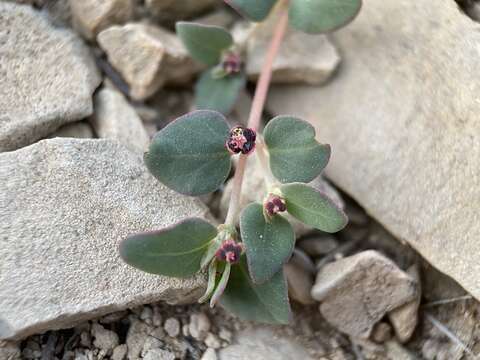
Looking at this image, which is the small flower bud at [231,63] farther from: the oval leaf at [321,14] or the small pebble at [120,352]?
the small pebble at [120,352]

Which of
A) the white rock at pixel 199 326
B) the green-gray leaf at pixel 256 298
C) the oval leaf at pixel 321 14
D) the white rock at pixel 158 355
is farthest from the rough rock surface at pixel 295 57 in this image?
the white rock at pixel 158 355

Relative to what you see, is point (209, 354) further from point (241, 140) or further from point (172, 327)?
point (241, 140)

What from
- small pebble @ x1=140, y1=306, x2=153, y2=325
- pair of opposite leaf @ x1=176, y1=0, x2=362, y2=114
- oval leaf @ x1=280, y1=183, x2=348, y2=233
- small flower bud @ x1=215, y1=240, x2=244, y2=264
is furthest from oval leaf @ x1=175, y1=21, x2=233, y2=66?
small pebble @ x1=140, y1=306, x2=153, y2=325

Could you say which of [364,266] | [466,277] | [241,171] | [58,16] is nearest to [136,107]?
[58,16]

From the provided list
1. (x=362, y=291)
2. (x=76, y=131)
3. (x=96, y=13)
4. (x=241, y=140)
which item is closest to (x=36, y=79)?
(x=76, y=131)

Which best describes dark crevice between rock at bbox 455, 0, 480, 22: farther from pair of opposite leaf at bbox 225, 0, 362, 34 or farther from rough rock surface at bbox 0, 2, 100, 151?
rough rock surface at bbox 0, 2, 100, 151

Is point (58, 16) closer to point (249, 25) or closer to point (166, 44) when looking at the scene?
point (166, 44)
